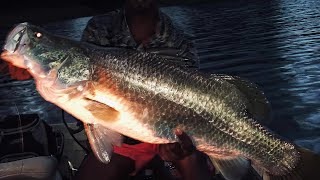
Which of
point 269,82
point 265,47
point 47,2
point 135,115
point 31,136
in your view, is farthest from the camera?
point 47,2

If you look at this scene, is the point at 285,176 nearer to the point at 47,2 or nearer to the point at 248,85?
the point at 248,85

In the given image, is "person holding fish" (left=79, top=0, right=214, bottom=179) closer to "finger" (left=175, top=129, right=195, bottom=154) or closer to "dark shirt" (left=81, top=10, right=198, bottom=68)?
"dark shirt" (left=81, top=10, right=198, bottom=68)

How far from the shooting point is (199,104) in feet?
13.1

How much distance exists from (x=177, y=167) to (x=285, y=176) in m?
1.42

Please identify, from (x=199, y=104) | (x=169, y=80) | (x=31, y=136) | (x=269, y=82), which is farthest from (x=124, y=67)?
(x=269, y=82)

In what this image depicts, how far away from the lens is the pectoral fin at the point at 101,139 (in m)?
3.86

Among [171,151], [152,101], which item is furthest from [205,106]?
[171,151]

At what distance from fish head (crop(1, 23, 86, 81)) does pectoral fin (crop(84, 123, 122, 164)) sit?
64cm

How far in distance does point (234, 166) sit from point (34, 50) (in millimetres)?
2170

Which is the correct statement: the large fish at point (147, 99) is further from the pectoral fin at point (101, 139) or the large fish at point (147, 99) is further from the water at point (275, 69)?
the water at point (275, 69)

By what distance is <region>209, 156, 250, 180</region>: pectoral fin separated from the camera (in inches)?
163

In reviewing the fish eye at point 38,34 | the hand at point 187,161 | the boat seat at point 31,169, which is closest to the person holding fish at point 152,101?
the fish eye at point 38,34

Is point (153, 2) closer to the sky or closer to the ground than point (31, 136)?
closer to the sky

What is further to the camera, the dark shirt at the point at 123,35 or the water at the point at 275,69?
the water at the point at 275,69
